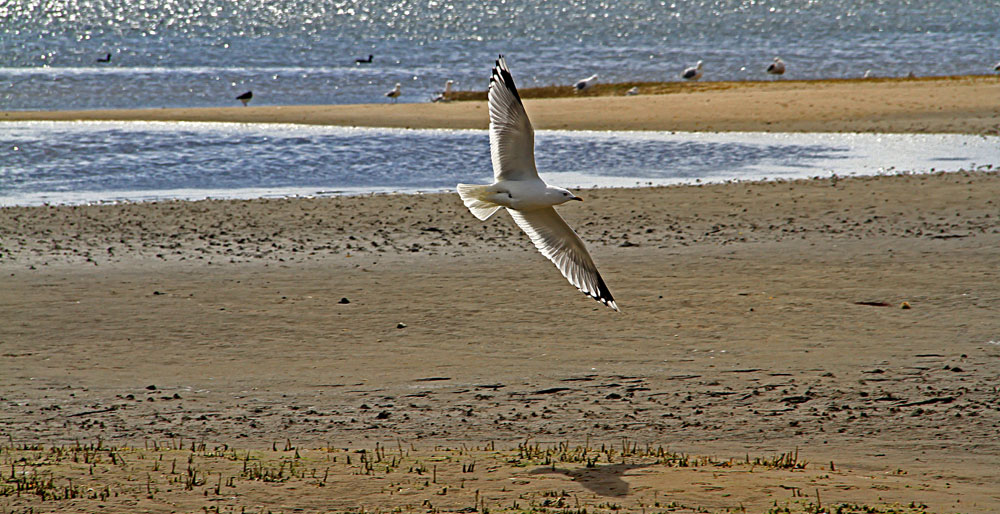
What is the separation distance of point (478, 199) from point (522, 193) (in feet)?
1.16

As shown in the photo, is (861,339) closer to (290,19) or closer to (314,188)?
(314,188)

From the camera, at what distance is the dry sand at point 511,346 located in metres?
6.97

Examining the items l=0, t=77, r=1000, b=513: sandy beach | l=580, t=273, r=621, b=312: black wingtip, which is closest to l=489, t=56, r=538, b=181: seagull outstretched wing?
l=580, t=273, r=621, b=312: black wingtip

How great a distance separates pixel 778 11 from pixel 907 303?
66315 mm

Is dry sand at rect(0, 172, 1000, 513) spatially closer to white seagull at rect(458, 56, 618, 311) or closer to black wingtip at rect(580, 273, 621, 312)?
black wingtip at rect(580, 273, 621, 312)

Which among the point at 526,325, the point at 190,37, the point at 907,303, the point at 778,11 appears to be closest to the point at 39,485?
the point at 526,325

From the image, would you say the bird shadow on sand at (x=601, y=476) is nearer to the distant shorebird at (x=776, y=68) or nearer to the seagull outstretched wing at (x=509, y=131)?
the seagull outstretched wing at (x=509, y=131)

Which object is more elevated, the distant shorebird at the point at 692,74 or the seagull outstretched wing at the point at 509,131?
the distant shorebird at the point at 692,74

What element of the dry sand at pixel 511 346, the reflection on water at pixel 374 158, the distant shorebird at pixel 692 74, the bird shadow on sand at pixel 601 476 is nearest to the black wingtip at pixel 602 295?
the dry sand at pixel 511 346

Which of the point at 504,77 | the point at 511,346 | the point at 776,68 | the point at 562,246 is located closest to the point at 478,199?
the point at 562,246

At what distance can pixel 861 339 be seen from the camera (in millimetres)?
11000

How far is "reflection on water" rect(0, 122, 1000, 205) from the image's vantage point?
20.6 m

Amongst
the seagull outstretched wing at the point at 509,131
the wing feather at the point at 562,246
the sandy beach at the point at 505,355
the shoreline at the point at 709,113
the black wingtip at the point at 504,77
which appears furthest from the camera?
the shoreline at the point at 709,113

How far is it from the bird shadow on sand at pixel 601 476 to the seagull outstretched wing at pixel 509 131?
103 inches
